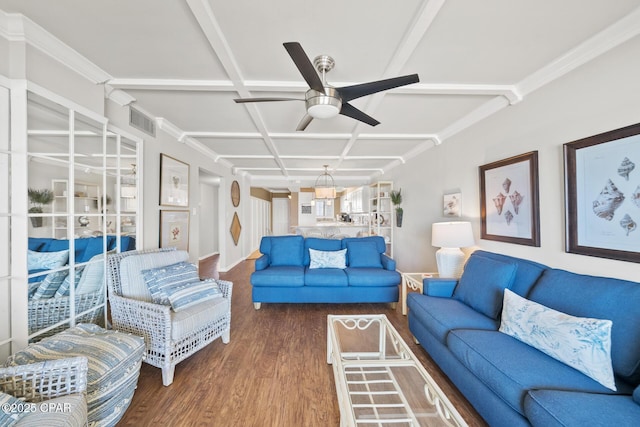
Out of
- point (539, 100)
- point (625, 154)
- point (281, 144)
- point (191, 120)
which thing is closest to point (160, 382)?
point (191, 120)

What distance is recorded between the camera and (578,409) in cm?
100

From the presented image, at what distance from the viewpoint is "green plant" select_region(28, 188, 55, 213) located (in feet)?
5.35

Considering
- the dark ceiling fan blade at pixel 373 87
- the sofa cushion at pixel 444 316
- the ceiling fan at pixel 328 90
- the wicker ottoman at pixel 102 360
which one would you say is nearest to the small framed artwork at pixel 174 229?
the wicker ottoman at pixel 102 360

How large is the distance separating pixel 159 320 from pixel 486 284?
8.43ft

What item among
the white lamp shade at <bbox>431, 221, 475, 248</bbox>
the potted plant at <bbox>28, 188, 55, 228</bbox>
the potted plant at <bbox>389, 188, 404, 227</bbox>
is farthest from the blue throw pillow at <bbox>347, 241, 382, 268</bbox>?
the potted plant at <bbox>28, 188, 55, 228</bbox>

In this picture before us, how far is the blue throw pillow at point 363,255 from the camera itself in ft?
11.6

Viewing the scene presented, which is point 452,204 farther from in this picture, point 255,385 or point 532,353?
point 255,385

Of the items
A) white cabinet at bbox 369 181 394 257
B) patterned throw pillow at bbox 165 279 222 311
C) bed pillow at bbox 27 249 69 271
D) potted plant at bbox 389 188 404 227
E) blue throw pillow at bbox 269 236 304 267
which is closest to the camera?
bed pillow at bbox 27 249 69 271

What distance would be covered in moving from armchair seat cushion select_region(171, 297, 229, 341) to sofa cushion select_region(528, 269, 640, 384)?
8.12 ft

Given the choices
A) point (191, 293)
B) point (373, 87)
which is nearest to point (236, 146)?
point (191, 293)

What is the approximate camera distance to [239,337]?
8.23ft

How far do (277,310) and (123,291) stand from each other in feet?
5.61

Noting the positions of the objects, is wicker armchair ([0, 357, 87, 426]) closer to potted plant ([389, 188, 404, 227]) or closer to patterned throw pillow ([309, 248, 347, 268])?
patterned throw pillow ([309, 248, 347, 268])

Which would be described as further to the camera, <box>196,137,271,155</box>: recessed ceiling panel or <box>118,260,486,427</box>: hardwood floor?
<box>196,137,271,155</box>: recessed ceiling panel
